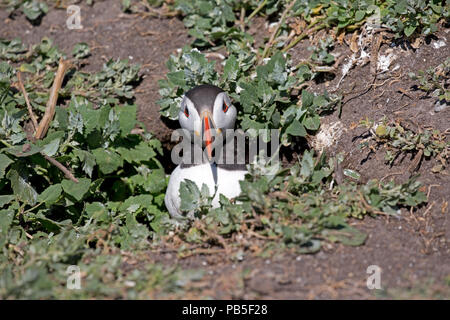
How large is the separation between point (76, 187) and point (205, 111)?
1.16 metres

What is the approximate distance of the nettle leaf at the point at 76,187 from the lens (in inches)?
162

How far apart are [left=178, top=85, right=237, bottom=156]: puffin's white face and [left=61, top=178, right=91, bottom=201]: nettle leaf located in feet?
2.94

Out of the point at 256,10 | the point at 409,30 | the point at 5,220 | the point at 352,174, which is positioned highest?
the point at 256,10

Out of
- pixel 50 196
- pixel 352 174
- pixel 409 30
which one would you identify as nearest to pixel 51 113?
pixel 50 196

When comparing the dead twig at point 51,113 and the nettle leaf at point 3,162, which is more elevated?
the dead twig at point 51,113

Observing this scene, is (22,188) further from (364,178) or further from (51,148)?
(364,178)

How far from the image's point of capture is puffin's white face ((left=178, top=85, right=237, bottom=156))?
405 cm

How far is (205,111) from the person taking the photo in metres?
4.06

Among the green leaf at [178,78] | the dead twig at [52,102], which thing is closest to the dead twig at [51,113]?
the dead twig at [52,102]

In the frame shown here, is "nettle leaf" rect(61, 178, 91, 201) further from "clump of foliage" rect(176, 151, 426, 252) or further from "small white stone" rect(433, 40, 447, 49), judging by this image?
"small white stone" rect(433, 40, 447, 49)

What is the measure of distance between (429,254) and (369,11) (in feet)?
7.56

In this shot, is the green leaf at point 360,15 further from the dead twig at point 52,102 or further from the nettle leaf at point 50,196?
the nettle leaf at point 50,196

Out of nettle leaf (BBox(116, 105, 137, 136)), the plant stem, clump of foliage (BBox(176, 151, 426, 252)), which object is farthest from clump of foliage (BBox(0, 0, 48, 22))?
clump of foliage (BBox(176, 151, 426, 252))

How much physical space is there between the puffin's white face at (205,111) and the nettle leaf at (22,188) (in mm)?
1291
